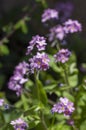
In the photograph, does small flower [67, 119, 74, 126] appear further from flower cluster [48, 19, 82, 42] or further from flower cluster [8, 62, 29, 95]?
flower cluster [48, 19, 82, 42]

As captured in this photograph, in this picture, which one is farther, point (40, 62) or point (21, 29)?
point (21, 29)

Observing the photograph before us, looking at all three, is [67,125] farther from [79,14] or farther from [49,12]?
[79,14]

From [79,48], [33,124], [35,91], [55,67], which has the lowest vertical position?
[33,124]

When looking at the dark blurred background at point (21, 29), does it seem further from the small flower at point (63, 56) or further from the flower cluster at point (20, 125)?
the flower cluster at point (20, 125)

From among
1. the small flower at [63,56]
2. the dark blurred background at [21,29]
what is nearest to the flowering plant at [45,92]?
the small flower at [63,56]

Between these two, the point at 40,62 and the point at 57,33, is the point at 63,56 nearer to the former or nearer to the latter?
the point at 40,62

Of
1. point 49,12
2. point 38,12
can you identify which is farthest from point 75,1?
point 49,12

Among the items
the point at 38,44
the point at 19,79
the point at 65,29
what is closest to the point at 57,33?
the point at 65,29

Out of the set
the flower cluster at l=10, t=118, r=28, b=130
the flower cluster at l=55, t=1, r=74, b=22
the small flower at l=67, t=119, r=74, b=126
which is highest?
the flower cluster at l=55, t=1, r=74, b=22

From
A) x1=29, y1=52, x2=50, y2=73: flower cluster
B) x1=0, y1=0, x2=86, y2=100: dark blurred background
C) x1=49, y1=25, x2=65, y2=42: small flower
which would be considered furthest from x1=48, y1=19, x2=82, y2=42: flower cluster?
x1=29, y1=52, x2=50, y2=73: flower cluster
